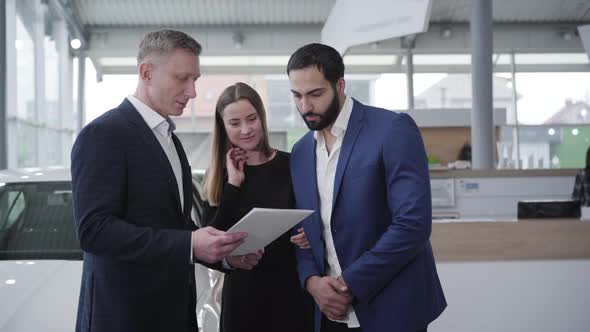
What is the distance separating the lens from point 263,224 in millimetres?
1797

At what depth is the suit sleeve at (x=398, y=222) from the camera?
1798 millimetres

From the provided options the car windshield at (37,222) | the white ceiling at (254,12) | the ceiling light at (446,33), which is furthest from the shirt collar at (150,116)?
the ceiling light at (446,33)

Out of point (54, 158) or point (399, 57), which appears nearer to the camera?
point (54, 158)

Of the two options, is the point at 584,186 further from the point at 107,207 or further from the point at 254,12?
the point at 254,12

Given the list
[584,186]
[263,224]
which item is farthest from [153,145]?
[584,186]

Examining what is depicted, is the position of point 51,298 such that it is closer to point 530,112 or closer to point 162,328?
point 162,328

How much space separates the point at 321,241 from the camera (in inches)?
78.3

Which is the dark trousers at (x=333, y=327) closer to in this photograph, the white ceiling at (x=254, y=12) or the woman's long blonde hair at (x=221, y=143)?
the woman's long blonde hair at (x=221, y=143)

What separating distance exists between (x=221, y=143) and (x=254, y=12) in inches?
521

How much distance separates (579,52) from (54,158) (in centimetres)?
1341

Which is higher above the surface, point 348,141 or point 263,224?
point 348,141

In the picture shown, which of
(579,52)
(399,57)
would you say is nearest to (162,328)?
(399,57)

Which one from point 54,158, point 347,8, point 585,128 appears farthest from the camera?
point 585,128

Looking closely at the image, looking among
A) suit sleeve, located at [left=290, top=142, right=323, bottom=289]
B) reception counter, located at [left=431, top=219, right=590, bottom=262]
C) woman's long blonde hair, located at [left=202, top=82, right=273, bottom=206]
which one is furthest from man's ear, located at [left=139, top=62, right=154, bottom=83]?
reception counter, located at [left=431, top=219, right=590, bottom=262]
